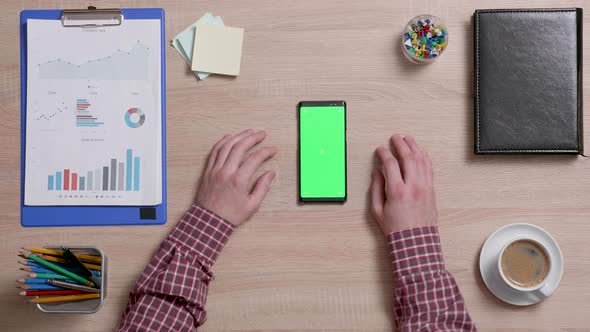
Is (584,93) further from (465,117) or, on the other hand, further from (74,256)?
(74,256)

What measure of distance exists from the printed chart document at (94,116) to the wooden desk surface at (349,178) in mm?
35

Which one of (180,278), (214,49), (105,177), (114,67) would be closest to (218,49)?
(214,49)

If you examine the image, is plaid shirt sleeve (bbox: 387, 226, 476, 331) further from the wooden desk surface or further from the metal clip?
→ the metal clip

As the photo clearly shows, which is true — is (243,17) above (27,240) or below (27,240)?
above

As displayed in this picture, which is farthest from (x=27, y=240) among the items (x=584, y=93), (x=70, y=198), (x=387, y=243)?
(x=584, y=93)

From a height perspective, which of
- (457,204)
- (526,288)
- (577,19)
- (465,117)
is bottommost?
(526,288)

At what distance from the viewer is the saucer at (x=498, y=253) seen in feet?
2.86

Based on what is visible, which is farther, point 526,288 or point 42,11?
point 42,11

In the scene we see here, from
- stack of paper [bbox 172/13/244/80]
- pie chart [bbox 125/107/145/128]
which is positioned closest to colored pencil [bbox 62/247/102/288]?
pie chart [bbox 125/107/145/128]

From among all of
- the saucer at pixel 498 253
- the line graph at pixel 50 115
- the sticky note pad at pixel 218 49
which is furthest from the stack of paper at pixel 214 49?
the saucer at pixel 498 253

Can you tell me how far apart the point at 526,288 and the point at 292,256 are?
1.36 feet

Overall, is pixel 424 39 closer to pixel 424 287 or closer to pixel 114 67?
pixel 424 287

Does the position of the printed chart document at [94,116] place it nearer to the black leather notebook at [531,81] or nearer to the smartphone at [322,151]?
the smartphone at [322,151]

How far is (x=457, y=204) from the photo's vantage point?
0.92 metres
